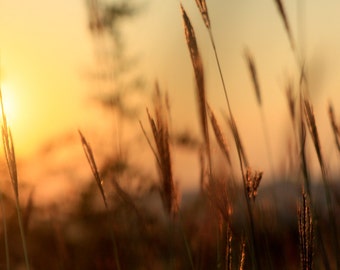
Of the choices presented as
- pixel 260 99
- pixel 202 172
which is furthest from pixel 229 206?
pixel 260 99

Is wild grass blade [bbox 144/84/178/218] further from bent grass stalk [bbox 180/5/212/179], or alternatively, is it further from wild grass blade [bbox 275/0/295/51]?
wild grass blade [bbox 275/0/295/51]

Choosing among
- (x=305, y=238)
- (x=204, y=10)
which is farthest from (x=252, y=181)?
(x=204, y=10)

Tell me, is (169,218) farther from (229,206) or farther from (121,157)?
(121,157)

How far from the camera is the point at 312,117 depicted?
135 cm

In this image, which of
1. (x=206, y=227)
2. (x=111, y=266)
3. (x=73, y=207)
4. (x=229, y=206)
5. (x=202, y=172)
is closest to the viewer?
(x=229, y=206)

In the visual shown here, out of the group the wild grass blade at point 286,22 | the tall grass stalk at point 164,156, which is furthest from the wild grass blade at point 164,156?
the wild grass blade at point 286,22

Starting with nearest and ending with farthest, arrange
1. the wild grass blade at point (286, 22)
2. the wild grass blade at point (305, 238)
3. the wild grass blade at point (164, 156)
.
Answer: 1. the wild grass blade at point (305, 238)
2. the wild grass blade at point (164, 156)
3. the wild grass blade at point (286, 22)

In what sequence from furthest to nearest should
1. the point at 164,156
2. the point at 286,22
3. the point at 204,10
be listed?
the point at 286,22 → the point at 204,10 → the point at 164,156

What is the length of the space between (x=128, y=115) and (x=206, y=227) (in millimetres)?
1855

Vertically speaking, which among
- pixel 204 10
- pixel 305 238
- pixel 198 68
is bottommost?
pixel 305 238

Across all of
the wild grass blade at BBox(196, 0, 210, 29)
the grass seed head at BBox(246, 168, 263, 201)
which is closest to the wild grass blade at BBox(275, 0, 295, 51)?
the wild grass blade at BBox(196, 0, 210, 29)

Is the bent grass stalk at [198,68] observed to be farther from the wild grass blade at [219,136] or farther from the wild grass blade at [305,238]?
the wild grass blade at [305,238]

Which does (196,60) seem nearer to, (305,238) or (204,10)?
(204,10)

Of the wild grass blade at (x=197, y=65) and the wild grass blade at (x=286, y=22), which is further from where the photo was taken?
the wild grass blade at (x=286, y=22)
